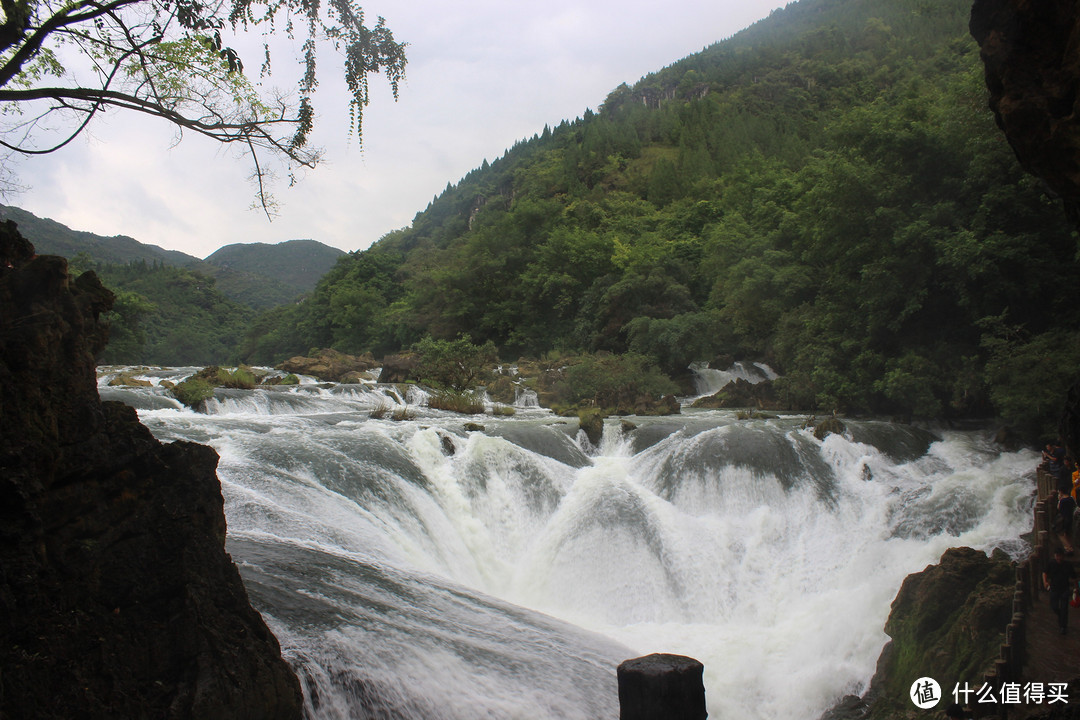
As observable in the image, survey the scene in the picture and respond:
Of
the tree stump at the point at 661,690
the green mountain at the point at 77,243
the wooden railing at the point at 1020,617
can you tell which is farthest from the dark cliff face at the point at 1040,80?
the green mountain at the point at 77,243

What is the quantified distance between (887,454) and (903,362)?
3.54m

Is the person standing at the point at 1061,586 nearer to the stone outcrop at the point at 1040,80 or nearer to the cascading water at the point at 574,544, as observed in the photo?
the cascading water at the point at 574,544

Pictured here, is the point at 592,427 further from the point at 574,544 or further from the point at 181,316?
the point at 181,316

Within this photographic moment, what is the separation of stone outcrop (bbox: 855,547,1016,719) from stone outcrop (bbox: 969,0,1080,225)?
3447 millimetres

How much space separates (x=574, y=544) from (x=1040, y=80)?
7.63 metres

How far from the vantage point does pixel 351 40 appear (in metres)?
4.80

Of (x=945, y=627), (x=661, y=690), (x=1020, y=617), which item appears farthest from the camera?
(x=945, y=627)

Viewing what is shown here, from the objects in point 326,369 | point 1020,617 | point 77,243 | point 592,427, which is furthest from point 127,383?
point 77,243

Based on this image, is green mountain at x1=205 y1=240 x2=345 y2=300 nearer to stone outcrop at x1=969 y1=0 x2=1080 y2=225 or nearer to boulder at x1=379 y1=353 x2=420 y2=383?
boulder at x1=379 y1=353 x2=420 y2=383

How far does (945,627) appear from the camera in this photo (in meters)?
6.21

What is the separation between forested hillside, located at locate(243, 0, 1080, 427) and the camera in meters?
13.7

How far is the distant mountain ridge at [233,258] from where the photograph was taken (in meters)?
71.4

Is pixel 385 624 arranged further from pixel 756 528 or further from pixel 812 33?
pixel 812 33

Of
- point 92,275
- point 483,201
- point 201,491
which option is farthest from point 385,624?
point 483,201
